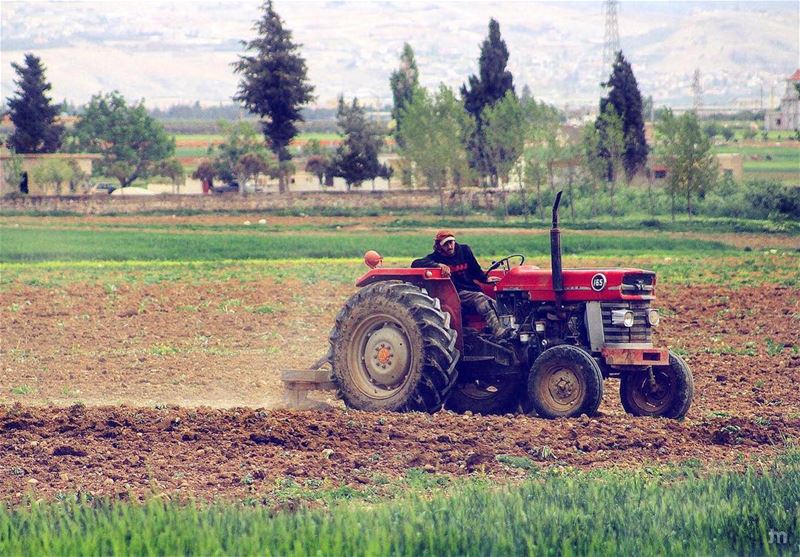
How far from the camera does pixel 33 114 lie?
90.1 meters

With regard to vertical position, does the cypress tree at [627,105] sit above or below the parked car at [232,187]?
above

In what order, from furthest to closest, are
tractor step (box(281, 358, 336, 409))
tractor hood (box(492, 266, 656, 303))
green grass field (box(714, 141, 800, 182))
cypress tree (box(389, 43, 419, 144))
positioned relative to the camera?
cypress tree (box(389, 43, 419, 144))
green grass field (box(714, 141, 800, 182))
tractor step (box(281, 358, 336, 409))
tractor hood (box(492, 266, 656, 303))

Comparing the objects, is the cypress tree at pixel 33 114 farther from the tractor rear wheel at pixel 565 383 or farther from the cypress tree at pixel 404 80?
the tractor rear wheel at pixel 565 383

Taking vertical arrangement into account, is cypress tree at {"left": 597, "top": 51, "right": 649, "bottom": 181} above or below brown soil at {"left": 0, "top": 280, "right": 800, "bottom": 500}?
above

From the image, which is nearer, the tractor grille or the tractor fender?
the tractor grille

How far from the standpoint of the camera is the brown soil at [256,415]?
10562mm

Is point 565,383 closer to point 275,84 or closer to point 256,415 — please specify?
point 256,415

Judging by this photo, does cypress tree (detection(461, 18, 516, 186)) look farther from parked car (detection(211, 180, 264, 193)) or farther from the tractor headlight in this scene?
the tractor headlight

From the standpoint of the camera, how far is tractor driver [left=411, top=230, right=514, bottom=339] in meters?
12.7

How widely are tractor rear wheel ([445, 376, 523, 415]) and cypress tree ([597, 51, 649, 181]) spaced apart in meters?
61.3

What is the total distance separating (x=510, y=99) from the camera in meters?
73.6

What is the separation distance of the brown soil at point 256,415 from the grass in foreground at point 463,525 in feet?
4.90

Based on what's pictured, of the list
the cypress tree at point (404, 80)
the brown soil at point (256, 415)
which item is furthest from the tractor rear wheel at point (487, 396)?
the cypress tree at point (404, 80)

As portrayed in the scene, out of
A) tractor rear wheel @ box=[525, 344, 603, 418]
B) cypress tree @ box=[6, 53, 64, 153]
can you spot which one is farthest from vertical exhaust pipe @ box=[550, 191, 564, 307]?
cypress tree @ box=[6, 53, 64, 153]
